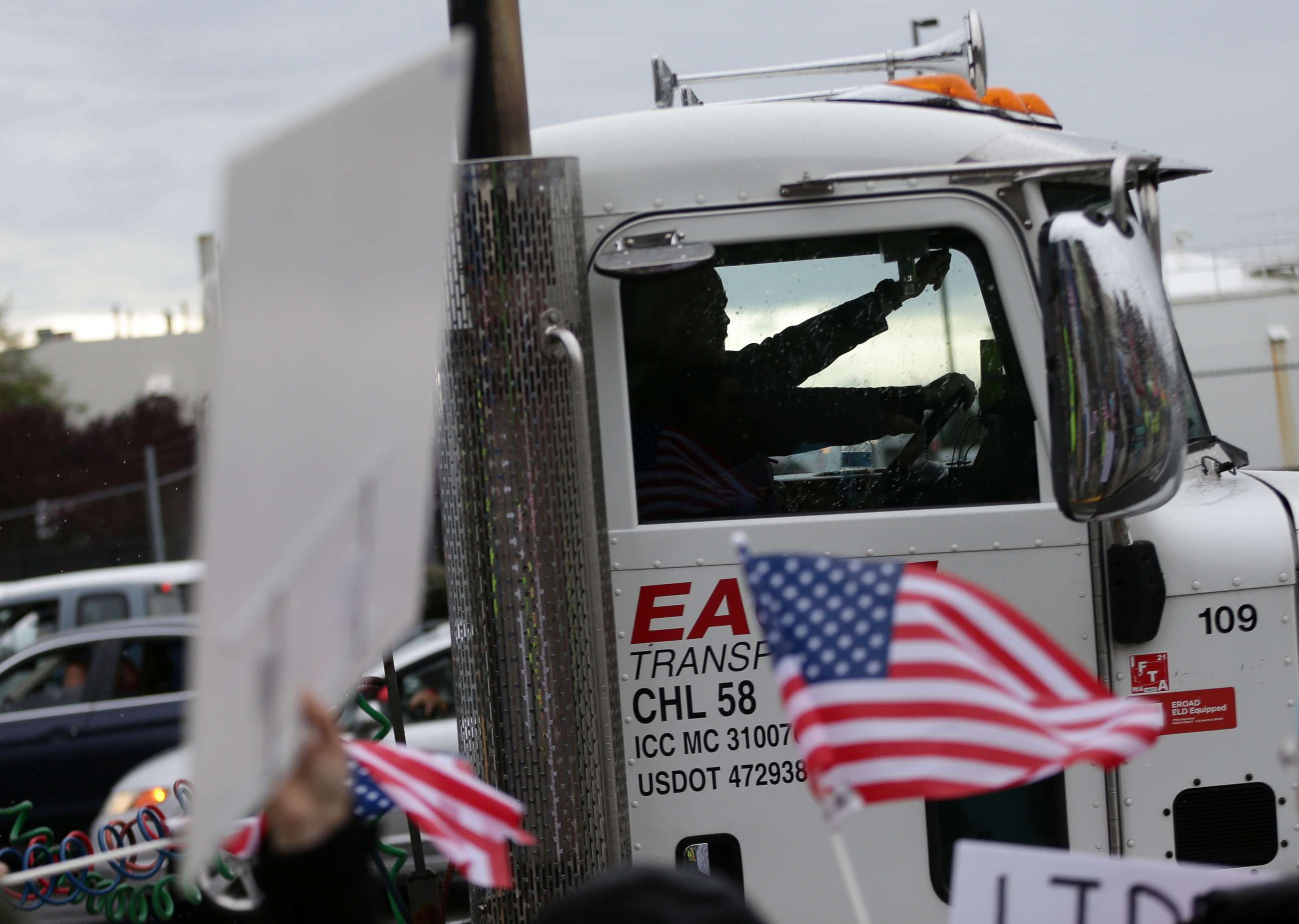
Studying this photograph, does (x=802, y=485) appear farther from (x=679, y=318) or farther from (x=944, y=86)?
(x=944, y=86)

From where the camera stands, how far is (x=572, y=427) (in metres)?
2.94

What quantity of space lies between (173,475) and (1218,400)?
54.2ft

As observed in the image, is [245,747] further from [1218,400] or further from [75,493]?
[75,493]

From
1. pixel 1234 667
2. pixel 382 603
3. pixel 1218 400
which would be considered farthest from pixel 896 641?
pixel 1218 400

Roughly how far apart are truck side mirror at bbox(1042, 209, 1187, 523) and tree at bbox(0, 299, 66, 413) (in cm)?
2999

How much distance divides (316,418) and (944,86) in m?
2.37

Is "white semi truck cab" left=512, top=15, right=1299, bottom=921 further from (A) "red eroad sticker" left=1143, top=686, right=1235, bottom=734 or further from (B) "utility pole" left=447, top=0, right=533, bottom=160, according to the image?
(B) "utility pole" left=447, top=0, right=533, bottom=160

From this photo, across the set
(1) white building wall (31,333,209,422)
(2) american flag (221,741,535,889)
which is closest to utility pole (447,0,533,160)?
(2) american flag (221,741,535,889)

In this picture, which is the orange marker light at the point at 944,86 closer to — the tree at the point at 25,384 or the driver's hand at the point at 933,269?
the driver's hand at the point at 933,269

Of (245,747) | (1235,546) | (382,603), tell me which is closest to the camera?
(245,747)

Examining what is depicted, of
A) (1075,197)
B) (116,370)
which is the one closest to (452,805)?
(1075,197)

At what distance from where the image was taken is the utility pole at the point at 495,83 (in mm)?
A: 2984

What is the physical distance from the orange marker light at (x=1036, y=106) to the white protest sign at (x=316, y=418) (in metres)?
2.31

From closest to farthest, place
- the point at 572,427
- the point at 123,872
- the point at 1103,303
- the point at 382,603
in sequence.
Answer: the point at 382,603 < the point at 1103,303 < the point at 572,427 < the point at 123,872
